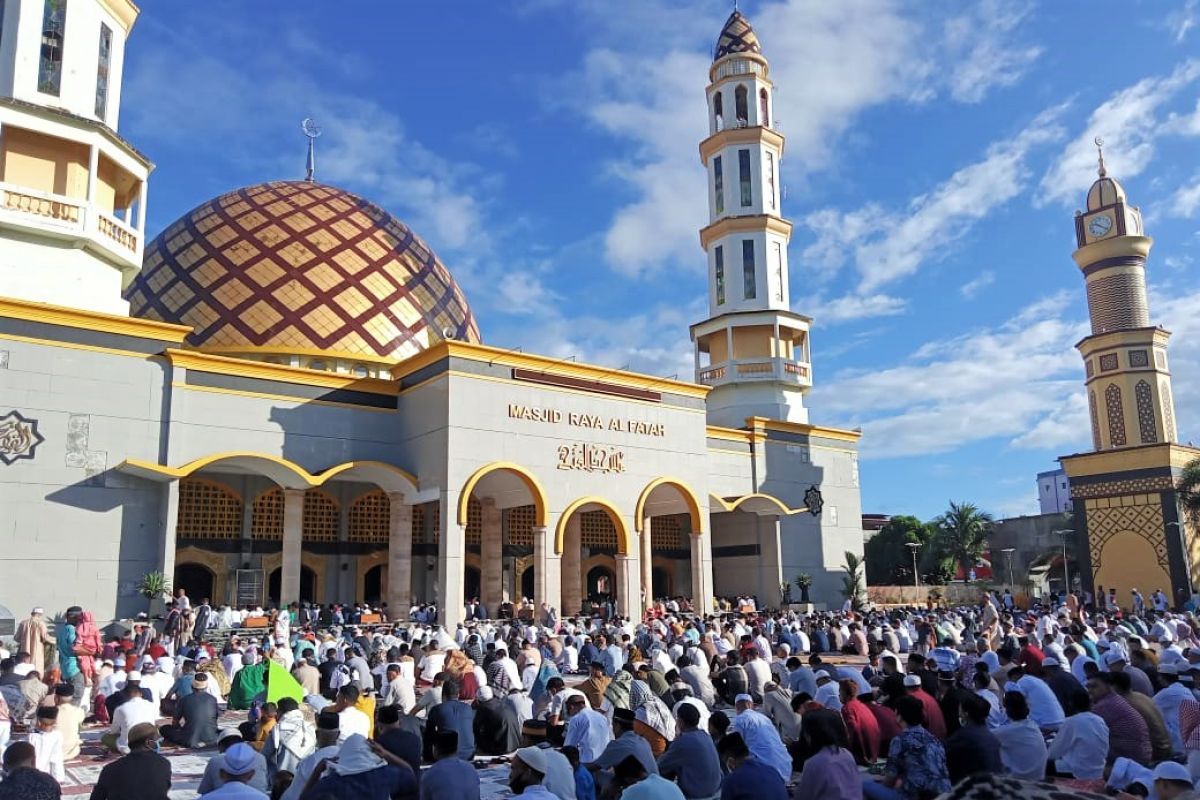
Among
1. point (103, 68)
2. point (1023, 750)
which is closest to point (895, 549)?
point (103, 68)

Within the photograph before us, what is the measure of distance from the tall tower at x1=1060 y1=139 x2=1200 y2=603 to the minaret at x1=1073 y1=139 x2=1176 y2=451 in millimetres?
31

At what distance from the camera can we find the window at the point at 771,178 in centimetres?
2939

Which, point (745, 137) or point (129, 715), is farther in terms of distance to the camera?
point (745, 137)

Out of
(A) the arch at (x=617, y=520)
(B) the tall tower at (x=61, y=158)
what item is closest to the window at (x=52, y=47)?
(B) the tall tower at (x=61, y=158)

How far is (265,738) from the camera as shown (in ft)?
23.8

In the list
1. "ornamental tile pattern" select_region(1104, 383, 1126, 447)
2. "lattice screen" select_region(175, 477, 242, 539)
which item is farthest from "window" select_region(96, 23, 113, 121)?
"ornamental tile pattern" select_region(1104, 383, 1126, 447)

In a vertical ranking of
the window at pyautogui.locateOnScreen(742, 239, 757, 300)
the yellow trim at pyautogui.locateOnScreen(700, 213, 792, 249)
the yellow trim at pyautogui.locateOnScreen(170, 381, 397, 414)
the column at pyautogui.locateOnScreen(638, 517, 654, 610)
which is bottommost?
the column at pyautogui.locateOnScreen(638, 517, 654, 610)

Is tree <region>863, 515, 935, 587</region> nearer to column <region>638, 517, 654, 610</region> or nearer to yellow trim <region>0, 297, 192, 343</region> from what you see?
column <region>638, 517, 654, 610</region>

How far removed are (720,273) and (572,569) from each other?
35.3ft

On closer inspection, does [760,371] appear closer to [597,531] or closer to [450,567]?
[597,531]

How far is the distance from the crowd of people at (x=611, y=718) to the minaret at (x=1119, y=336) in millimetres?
15936

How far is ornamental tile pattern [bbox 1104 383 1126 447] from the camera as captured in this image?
2955 centimetres

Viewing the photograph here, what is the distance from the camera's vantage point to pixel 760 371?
2872cm

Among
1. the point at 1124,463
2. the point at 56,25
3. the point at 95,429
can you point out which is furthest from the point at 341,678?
the point at 1124,463
